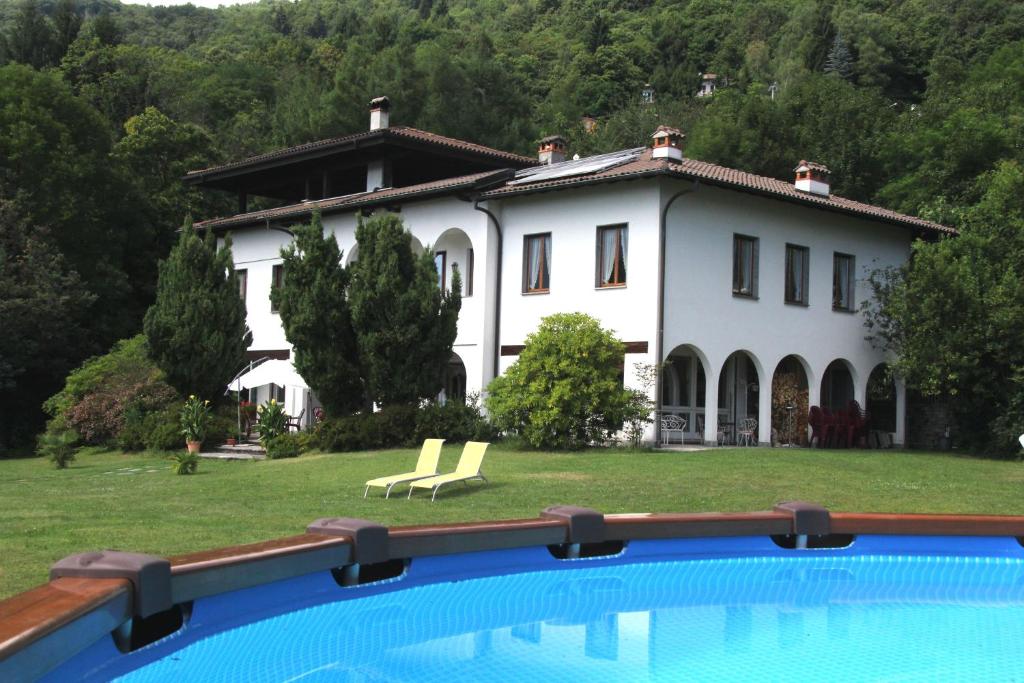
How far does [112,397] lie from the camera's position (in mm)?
30391

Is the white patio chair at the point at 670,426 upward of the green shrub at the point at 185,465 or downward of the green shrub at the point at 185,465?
upward

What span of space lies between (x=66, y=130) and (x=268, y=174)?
10.2 meters

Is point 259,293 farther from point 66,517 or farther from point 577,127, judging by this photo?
point 577,127

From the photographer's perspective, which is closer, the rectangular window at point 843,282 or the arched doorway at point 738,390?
the arched doorway at point 738,390

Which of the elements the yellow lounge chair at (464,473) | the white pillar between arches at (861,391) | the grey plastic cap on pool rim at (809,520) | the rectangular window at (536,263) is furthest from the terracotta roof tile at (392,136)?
the grey plastic cap on pool rim at (809,520)

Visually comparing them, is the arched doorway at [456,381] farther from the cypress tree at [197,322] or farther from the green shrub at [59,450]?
the green shrub at [59,450]

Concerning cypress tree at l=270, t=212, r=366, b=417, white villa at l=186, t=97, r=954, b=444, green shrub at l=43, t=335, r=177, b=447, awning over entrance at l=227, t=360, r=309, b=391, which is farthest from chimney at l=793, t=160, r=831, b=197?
green shrub at l=43, t=335, r=177, b=447

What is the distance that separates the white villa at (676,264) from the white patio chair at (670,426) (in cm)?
63

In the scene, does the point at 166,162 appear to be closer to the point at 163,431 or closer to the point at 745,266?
the point at 163,431

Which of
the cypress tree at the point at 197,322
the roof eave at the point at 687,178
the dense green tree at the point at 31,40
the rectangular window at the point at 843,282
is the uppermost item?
the dense green tree at the point at 31,40

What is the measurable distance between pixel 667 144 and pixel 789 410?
7.21 metres

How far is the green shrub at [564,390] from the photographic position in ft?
69.5

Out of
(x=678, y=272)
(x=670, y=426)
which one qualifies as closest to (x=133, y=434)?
(x=670, y=426)

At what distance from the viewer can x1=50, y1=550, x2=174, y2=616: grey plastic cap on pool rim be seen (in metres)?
6.24
